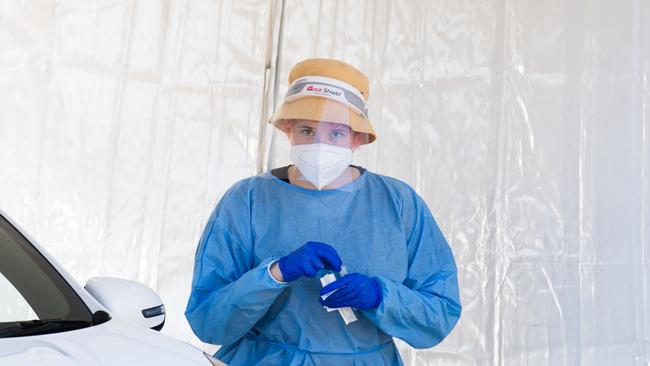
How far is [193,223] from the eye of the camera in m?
4.62

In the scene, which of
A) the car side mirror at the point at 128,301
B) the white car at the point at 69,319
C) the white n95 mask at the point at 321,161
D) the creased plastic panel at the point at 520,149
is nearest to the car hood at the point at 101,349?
the white car at the point at 69,319

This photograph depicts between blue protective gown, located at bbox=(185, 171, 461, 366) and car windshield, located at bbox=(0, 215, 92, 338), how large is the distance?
0.42 meters

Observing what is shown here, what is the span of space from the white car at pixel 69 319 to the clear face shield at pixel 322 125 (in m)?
0.56

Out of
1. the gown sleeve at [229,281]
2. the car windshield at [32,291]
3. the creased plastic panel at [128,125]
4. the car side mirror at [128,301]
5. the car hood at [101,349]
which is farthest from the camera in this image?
the creased plastic panel at [128,125]

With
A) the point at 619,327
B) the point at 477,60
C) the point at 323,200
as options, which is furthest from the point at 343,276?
the point at 477,60

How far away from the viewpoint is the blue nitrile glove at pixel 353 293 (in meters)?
2.38

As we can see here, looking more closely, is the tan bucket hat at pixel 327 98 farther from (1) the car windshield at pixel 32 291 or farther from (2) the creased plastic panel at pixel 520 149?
(2) the creased plastic panel at pixel 520 149

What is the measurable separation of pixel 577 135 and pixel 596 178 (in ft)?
0.71

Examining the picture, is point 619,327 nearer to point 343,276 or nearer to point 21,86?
point 343,276

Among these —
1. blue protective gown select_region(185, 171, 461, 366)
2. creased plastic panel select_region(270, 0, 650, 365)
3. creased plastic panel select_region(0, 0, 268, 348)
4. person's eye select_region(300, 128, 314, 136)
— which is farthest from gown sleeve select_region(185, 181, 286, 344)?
creased plastic panel select_region(270, 0, 650, 365)

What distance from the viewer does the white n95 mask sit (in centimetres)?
258

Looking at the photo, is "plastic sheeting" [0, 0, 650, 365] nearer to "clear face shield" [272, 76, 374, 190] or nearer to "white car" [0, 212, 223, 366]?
"clear face shield" [272, 76, 374, 190]

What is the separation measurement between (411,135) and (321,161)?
2.10m

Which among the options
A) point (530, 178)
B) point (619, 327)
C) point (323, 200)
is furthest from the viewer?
point (530, 178)
